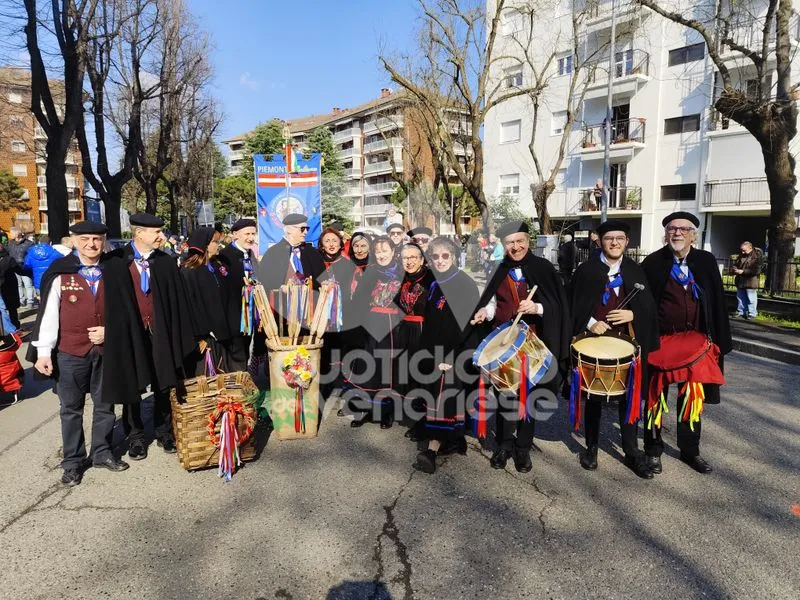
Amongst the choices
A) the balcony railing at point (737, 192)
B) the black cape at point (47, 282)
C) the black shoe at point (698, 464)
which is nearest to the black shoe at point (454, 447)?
the black shoe at point (698, 464)

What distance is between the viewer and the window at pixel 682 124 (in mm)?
25750

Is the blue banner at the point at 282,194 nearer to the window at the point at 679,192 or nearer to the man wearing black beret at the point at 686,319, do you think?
the man wearing black beret at the point at 686,319

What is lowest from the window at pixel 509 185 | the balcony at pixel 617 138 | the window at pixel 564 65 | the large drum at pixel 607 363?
the large drum at pixel 607 363

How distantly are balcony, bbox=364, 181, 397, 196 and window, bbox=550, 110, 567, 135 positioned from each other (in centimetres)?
2748

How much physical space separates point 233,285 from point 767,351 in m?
7.69

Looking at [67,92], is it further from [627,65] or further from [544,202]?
[627,65]

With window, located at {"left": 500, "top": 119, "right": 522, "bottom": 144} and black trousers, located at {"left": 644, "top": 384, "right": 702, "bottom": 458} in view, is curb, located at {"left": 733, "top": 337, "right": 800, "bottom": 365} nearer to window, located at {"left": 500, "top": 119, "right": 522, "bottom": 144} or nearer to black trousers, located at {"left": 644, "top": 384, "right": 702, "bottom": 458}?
black trousers, located at {"left": 644, "top": 384, "right": 702, "bottom": 458}

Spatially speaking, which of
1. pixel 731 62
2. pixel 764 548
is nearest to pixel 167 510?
pixel 764 548

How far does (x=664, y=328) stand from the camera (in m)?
4.33

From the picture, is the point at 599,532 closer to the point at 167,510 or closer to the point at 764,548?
the point at 764,548

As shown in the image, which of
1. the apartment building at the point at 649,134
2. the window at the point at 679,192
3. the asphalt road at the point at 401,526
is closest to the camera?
the asphalt road at the point at 401,526

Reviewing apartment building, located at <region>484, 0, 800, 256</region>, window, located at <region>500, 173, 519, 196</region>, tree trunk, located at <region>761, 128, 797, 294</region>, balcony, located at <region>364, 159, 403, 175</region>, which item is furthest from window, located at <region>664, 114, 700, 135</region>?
balcony, located at <region>364, 159, 403, 175</region>

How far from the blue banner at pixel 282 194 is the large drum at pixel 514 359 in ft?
31.4

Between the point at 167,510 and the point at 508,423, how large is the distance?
2.58 metres
